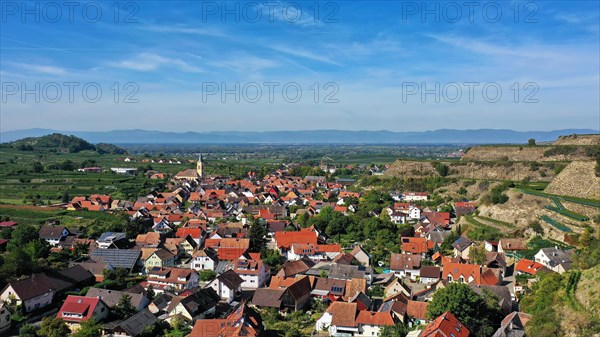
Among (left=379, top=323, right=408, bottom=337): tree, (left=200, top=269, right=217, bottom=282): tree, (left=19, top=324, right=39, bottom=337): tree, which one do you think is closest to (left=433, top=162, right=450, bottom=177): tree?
(left=200, top=269, right=217, bottom=282): tree

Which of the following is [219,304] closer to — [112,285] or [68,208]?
[112,285]

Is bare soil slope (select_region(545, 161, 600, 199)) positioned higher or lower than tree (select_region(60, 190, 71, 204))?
higher

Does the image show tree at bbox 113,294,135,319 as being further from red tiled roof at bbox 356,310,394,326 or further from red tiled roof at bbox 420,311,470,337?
red tiled roof at bbox 420,311,470,337

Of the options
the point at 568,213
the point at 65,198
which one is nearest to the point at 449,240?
the point at 568,213

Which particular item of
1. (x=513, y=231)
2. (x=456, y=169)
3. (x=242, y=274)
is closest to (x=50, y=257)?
(x=242, y=274)

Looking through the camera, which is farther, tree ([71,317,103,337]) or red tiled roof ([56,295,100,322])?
red tiled roof ([56,295,100,322])

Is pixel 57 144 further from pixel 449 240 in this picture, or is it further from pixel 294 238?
pixel 449 240

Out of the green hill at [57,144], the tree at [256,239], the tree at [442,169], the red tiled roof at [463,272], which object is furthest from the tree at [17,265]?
the green hill at [57,144]

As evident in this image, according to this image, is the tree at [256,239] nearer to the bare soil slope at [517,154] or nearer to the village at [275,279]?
the village at [275,279]
